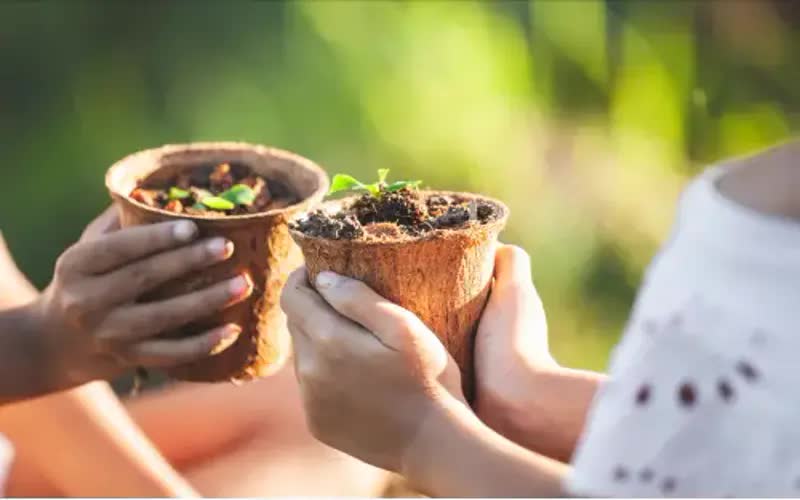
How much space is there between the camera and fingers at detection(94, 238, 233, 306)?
884 mm

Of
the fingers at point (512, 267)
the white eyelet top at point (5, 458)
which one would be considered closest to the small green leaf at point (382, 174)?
the fingers at point (512, 267)

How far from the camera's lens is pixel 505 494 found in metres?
0.70

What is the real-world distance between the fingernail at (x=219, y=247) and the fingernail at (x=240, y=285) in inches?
1.0

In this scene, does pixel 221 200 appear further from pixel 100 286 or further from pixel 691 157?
pixel 691 157

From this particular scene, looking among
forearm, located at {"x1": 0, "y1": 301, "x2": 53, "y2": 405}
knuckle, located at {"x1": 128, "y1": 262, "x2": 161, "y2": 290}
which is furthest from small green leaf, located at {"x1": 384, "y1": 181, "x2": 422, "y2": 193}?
forearm, located at {"x1": 0, "y1": 301, "x2": 53, "y2": 405}

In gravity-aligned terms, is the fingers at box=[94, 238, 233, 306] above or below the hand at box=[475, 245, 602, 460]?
above

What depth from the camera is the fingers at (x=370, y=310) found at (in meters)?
0.75

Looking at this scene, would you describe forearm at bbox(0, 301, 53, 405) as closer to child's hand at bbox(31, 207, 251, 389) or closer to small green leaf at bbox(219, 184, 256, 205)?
child's hand at bbox(31, 207, 251, 389)

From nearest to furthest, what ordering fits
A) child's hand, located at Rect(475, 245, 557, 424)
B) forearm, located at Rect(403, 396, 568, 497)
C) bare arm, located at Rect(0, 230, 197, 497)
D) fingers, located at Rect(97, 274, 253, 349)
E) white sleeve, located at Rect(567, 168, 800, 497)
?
white sleeve, located at Rect(567, 168, 800, 497) → forearm, located at Rect(403, 396, 568, 497) → child's hand, located at Rect(475, 245, 557, 424) → fingers, located at Rect(97, 274, 253, 349) → bare arm, located at Rect(0, 230, 197, 497)

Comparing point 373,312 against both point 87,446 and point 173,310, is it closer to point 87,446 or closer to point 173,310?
point 173,310

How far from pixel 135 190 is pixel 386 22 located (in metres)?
0.25

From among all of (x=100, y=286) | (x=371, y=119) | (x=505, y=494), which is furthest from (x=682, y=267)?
(x=100, y=286)

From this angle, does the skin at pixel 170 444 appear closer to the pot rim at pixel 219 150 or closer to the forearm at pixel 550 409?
the pot rim at pixel 219 150

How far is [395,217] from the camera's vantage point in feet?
2.70
